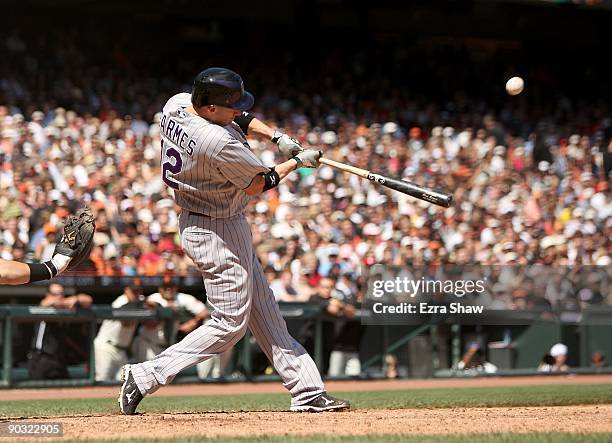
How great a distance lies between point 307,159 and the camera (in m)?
6.14

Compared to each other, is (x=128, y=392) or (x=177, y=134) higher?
(x=177, y=134)

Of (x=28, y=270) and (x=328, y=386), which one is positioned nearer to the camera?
(x=28, y=270)

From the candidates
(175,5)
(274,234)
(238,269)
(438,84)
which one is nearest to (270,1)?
(175,5)

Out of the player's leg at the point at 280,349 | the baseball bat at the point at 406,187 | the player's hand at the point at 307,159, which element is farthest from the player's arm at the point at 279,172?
the player's leg at the point at 280,349

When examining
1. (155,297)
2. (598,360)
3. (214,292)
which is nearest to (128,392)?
(214,292)

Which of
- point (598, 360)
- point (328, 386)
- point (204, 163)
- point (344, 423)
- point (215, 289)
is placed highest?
point (204, 163)

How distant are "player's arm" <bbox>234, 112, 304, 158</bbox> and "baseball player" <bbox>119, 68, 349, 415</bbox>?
285 millimetres

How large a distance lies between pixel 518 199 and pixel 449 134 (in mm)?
2407

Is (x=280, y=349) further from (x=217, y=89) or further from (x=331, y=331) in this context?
(x=331, y=331)

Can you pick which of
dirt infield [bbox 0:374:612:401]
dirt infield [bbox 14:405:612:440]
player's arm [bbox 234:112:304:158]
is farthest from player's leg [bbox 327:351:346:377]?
player's arm [bbox 234:112:304:158]

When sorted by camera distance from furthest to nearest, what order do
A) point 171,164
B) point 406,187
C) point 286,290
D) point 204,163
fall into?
point 286,290 → point 406,187 → point 171,164 → point 204,163

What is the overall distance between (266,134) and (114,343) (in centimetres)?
462

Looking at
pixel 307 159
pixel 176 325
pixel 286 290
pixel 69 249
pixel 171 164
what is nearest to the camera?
pixel 171 164

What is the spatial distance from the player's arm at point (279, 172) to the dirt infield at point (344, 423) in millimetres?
1234
